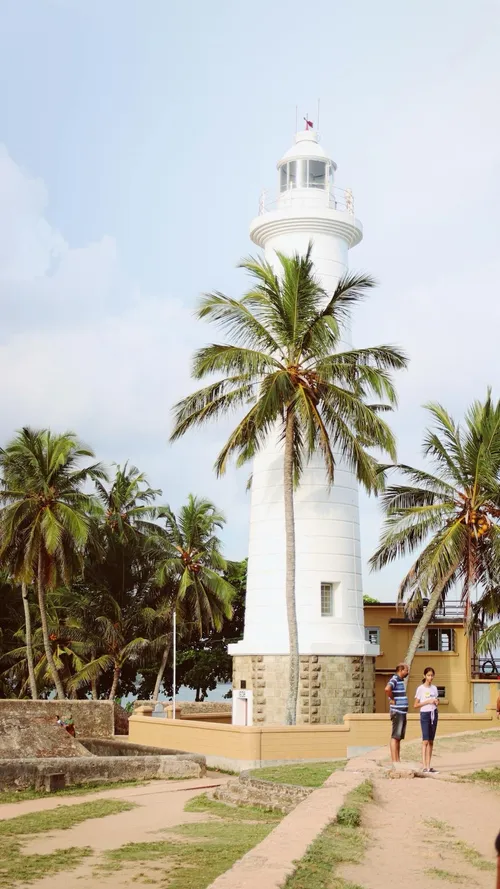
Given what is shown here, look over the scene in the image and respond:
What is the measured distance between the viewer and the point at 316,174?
31.5m

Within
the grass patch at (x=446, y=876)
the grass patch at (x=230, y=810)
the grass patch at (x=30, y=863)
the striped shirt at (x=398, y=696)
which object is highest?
the striped shirt at (x=398, y=696)

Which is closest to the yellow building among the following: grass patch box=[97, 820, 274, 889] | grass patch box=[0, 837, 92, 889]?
grass patch box=[97, 820, 274, 889]

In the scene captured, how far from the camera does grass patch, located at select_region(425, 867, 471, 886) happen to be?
989 centimetres

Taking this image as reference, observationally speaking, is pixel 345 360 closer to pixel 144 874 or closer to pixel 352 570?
pixel 352 570

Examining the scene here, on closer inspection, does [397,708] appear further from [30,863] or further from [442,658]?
[442,658]

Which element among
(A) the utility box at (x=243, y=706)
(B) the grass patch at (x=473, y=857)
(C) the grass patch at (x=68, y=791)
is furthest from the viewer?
(A) the utility box at (x=243, y=706)

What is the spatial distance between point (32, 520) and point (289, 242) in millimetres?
14224

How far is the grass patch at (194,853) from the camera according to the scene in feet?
39.5

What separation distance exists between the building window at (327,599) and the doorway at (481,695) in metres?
7.74

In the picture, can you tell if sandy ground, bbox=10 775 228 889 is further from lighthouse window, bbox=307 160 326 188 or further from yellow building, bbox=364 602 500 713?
lighthouse window, bbox=307 160 326 188

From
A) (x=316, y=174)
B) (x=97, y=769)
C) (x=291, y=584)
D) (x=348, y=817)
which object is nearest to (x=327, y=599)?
(x=291, y=584)

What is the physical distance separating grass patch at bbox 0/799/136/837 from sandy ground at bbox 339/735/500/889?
5.03 m

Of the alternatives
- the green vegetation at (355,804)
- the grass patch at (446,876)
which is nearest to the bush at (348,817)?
the green vegetation at (355,804)

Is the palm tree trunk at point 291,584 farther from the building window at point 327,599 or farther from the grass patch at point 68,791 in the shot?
the grass patch at point 68,791
